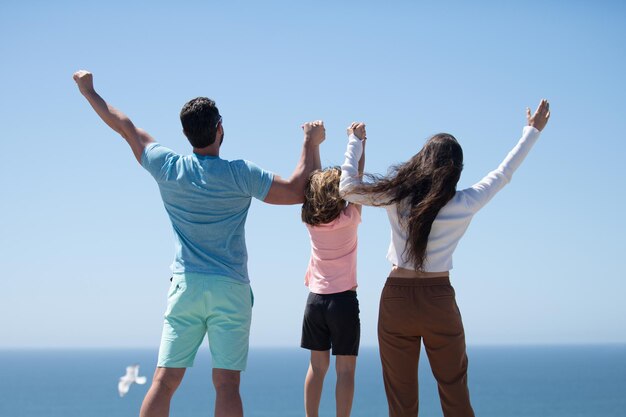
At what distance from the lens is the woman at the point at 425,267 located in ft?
14.7

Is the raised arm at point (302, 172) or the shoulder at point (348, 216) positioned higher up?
the raised arm at point (302, 172)

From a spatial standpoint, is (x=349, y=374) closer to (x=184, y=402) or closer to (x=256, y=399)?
(x=184, y=402)

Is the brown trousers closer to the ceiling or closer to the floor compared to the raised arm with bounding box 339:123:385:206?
closer to the floor

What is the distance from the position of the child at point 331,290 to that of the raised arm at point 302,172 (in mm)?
134

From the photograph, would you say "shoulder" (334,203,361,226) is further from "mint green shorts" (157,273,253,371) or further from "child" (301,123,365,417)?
"mint green shorts" (157,273,253,371)

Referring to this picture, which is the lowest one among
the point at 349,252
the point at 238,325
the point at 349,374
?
the point at 349,374

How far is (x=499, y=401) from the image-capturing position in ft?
333

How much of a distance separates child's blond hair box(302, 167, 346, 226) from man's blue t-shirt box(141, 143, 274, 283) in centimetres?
44

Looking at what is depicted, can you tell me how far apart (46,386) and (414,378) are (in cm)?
14270

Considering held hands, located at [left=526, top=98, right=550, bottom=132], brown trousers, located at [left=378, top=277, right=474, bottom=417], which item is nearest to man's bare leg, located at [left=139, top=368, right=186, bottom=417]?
brown trousers, located at [left=378, top=277, right=474, bottom=417]

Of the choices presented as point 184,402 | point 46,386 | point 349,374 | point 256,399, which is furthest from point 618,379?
point 349,374

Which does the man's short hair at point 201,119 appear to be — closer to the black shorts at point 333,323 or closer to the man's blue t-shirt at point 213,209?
the man's blue t-shirt at point 213,209

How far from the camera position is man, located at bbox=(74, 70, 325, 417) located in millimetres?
4523

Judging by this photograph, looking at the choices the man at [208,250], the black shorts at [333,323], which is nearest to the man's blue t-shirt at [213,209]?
the man at [208,250]
